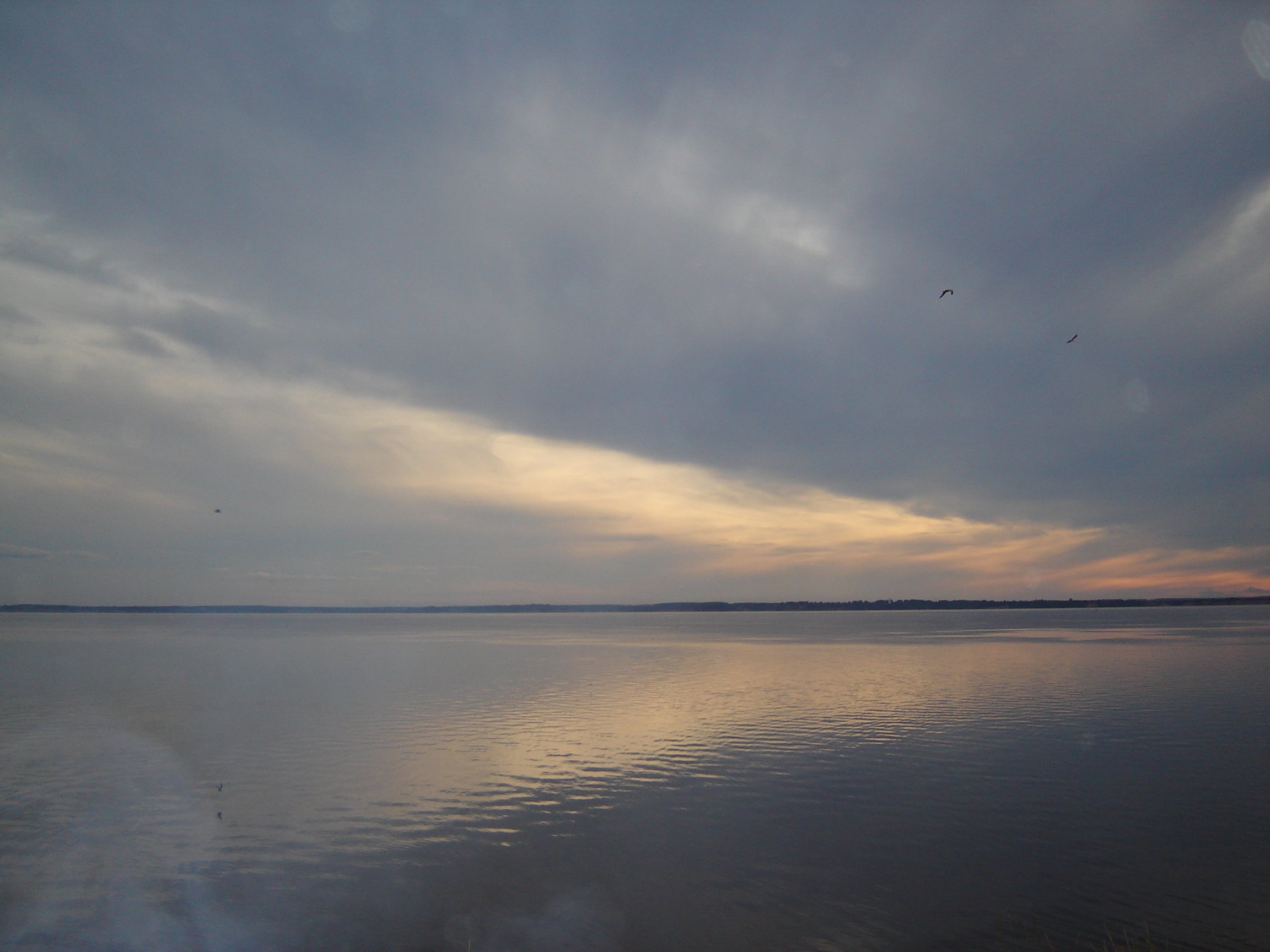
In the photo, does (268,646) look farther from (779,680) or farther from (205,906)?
(205,906)

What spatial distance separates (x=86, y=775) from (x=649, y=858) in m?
24.9

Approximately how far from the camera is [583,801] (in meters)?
25.5

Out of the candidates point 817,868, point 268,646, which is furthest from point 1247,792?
point 268,646

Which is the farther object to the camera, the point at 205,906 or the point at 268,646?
the point at 268,646

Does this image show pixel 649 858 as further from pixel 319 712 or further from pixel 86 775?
pixel 319 712

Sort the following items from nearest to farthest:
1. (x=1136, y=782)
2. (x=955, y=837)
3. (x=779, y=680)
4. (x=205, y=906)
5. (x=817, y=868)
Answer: (x=205, y=906), (x=817, y=868), (x=955, y=837), (x=1136, y=782), (x=779, y=680)

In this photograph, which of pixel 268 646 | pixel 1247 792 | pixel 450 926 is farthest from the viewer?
pixel 268 646

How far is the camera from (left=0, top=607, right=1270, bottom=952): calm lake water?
1641cm

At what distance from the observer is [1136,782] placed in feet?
88.8

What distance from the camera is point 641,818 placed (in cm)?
2370

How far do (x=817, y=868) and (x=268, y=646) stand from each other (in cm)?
11842

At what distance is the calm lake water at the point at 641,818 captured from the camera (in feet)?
53.8

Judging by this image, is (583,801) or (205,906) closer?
(205,906)

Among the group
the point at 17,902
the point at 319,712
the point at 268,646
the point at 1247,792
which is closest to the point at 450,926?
the point at 17,902
